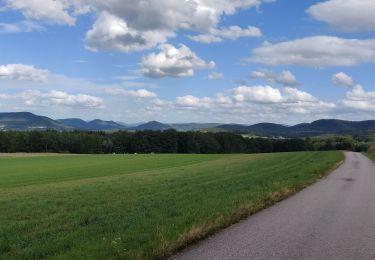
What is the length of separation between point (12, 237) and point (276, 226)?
640 cm

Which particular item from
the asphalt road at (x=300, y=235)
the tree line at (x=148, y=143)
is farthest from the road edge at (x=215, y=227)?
the tree line at (x=148, y=143)

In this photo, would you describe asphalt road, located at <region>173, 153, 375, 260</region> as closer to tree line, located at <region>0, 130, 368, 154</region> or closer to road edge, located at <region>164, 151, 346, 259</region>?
road edge, located at <region>164, 151, 346, 259</region>

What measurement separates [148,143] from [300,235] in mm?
135953

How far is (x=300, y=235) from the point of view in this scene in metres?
11.0

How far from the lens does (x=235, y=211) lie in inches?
544

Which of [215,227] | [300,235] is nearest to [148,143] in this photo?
[215,227]

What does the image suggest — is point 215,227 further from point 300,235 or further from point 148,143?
point 148,143

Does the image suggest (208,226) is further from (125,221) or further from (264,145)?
(264,145)

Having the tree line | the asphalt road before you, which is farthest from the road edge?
the tree line

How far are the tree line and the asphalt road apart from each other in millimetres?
123132

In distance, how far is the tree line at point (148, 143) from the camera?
133m

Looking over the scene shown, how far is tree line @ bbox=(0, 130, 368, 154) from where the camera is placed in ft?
438

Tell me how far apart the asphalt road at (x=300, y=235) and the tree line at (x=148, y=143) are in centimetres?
12313

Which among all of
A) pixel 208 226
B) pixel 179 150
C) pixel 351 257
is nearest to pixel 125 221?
pixel 208 226
